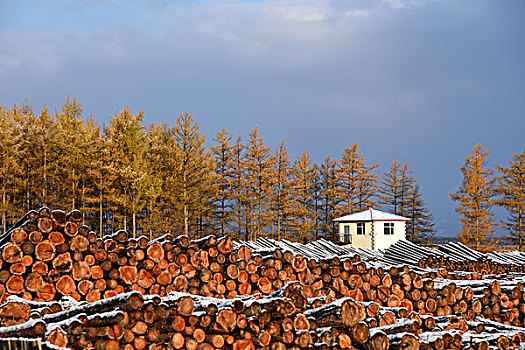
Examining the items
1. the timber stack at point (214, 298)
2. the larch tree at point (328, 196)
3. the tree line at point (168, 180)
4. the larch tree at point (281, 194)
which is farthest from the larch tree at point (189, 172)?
the timber stack at point (214, 298)

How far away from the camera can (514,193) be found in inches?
1715

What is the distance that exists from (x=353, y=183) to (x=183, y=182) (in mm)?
18271

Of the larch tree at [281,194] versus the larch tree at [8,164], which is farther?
the larch tree at [281,194]

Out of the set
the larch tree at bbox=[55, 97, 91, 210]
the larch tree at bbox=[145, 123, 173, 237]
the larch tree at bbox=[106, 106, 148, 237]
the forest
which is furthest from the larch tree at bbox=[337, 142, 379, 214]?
the larch tree at bbox=[55, 97, 91, 210]

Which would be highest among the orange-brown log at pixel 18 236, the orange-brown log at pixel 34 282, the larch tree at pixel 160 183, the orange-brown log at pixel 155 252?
the larch tree at pixel 160 183

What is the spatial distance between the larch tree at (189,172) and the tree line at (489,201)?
22.3 m

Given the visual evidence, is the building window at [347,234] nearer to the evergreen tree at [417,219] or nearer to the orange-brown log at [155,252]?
the evergreen tree at [417,219]

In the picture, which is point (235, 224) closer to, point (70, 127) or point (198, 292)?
point (70, 127)

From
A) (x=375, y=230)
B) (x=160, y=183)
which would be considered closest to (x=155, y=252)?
(x=160, y=183)

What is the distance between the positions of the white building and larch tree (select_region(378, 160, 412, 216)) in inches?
612

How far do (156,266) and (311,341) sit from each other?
273cm

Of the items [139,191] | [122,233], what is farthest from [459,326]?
[139,191]

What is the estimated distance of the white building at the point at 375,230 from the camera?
3791cm

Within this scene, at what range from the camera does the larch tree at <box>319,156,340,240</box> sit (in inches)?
1994
